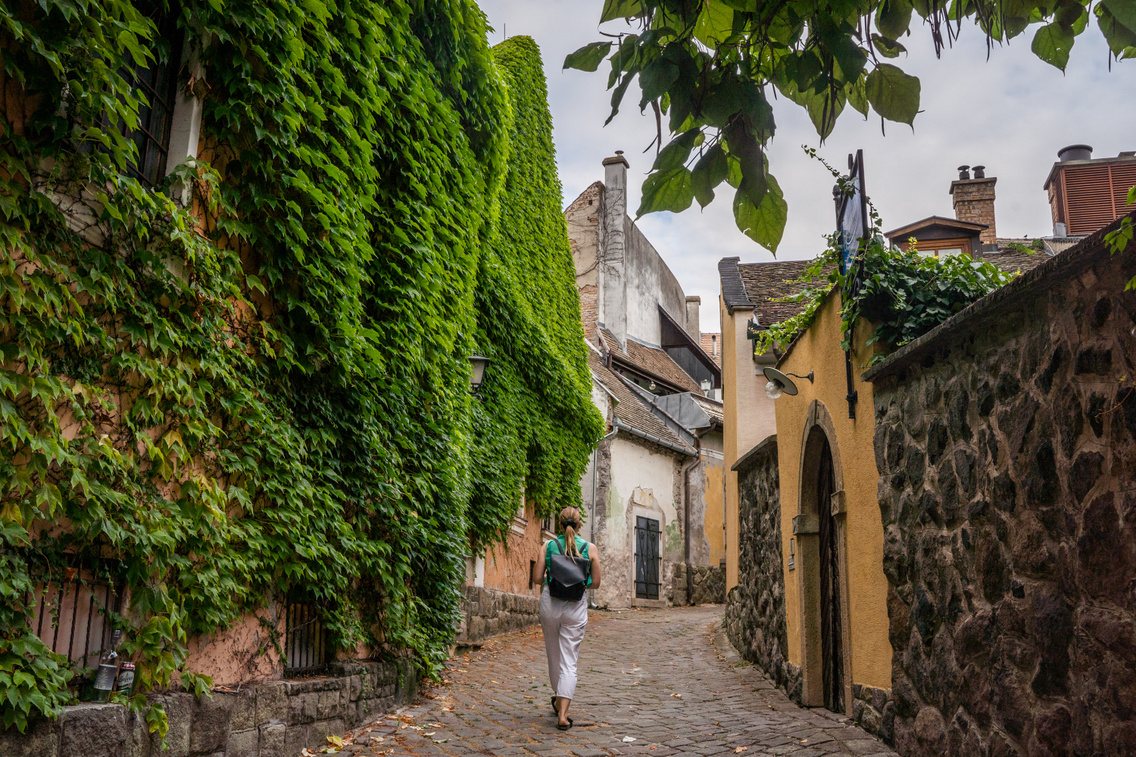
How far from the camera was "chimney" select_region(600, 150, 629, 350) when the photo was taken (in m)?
25.4

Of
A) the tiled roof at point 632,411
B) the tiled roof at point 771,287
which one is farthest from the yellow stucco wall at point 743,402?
the tiled roof at point 632,411

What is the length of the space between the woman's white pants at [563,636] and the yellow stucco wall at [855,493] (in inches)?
80.8

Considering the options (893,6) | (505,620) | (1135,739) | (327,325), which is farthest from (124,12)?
(505,620)

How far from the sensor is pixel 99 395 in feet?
13.0

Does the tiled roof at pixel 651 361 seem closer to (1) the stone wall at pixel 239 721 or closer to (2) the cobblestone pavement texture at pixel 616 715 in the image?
(2) the cobblestone pavement texture at pixel 616 715

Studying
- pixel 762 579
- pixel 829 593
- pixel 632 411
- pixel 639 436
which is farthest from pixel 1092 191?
pixel 829 593

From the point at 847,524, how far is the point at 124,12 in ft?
19.2

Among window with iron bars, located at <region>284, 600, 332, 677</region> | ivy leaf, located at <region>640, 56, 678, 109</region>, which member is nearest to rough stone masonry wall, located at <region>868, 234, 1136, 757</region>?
ivy leaf, located at <region>640, 56, 678, 109</region>

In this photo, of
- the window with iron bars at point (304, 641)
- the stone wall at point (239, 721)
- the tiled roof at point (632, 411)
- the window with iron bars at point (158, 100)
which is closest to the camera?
the stone wall at point (239, 721)

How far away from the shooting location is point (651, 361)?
26500 millimetres

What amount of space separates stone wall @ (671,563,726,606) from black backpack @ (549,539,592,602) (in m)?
15.7

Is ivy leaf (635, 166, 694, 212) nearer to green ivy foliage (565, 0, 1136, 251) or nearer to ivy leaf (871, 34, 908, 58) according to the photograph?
green ivy foliage (565, 0, 1136, 251)

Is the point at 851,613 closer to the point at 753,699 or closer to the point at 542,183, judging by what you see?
the point at 753,699

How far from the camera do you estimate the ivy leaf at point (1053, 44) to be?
7.57 feet
